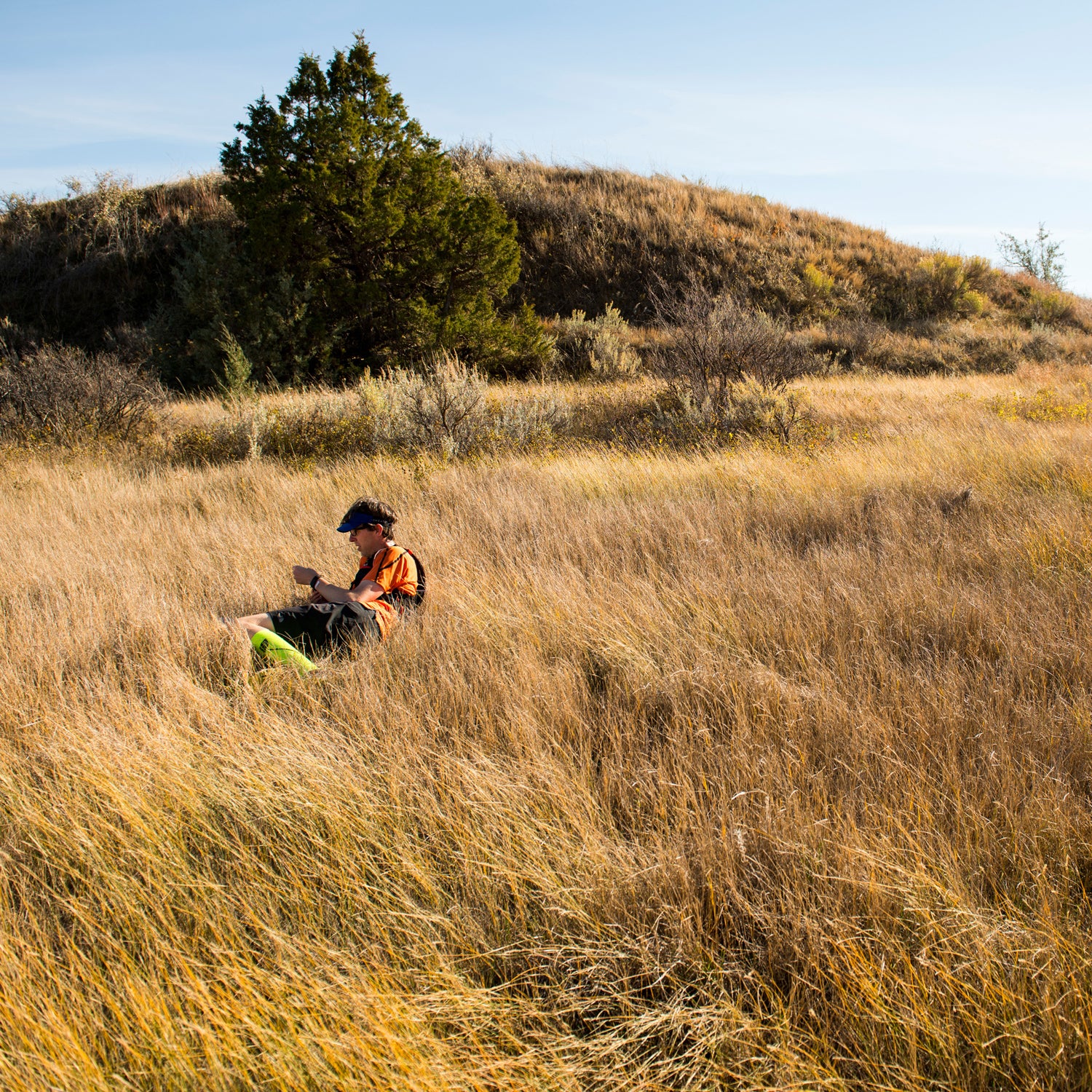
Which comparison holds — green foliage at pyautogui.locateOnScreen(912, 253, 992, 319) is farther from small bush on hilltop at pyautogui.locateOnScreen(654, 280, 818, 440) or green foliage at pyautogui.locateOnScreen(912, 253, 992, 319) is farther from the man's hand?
the man's hand

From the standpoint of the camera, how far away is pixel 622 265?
65.1 ft

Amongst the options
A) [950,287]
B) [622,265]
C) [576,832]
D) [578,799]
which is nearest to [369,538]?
[578,799]

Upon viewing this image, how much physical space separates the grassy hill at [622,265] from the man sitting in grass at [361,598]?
1518 centimetres

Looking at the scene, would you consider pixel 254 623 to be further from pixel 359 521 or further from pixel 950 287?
pixel 950 287

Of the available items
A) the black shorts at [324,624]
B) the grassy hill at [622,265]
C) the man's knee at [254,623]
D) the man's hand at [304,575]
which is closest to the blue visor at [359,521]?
the man's hand at [304,575]

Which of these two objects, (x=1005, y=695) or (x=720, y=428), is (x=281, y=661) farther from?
(x=720, y=428)

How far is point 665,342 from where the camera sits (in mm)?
15820

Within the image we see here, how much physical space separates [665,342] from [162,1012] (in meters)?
15.9

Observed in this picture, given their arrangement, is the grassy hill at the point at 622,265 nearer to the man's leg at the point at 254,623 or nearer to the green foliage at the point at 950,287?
the green foliage at the point at 950,287

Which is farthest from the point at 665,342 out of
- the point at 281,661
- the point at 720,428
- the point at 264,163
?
the point at 281,661

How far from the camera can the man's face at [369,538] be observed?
398cm

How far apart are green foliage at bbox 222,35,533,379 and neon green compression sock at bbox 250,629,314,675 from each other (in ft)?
37.5

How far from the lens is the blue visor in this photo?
398cm

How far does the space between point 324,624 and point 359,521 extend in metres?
0.65
